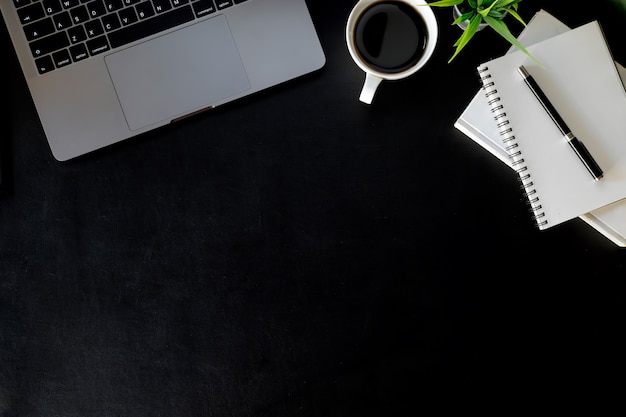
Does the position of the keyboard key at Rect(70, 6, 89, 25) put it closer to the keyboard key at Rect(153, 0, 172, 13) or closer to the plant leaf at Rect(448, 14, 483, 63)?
the keyboard key at Rect(153, 0, 172, 13)

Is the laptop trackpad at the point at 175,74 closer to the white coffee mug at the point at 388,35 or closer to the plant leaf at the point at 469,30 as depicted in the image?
the white coffee mug at the point at 388,35

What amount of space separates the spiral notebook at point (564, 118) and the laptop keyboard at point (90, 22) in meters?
0.34

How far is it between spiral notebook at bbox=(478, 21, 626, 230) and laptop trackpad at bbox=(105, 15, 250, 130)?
293mm

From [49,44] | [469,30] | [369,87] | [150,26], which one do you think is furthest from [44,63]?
[469,30]

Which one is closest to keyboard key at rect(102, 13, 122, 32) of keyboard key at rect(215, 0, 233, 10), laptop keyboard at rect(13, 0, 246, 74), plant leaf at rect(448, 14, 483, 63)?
laptop keyboard at rect(13, 0, 246, 74)

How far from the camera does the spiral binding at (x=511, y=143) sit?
67 centimetres

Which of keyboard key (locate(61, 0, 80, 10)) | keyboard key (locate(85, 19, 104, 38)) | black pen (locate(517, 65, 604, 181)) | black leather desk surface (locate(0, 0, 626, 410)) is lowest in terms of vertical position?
black leather desk surface (locate(0, 0, 626, 410))

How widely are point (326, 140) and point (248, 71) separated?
0.12m

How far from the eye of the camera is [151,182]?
2.48 ft

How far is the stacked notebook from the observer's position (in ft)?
2.19

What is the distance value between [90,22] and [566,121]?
1.80 ft

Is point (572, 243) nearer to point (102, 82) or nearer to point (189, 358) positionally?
point (189, 358)

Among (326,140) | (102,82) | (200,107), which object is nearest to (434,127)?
(326,140)

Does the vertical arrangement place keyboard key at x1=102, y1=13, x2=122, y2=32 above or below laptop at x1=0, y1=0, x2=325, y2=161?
above
